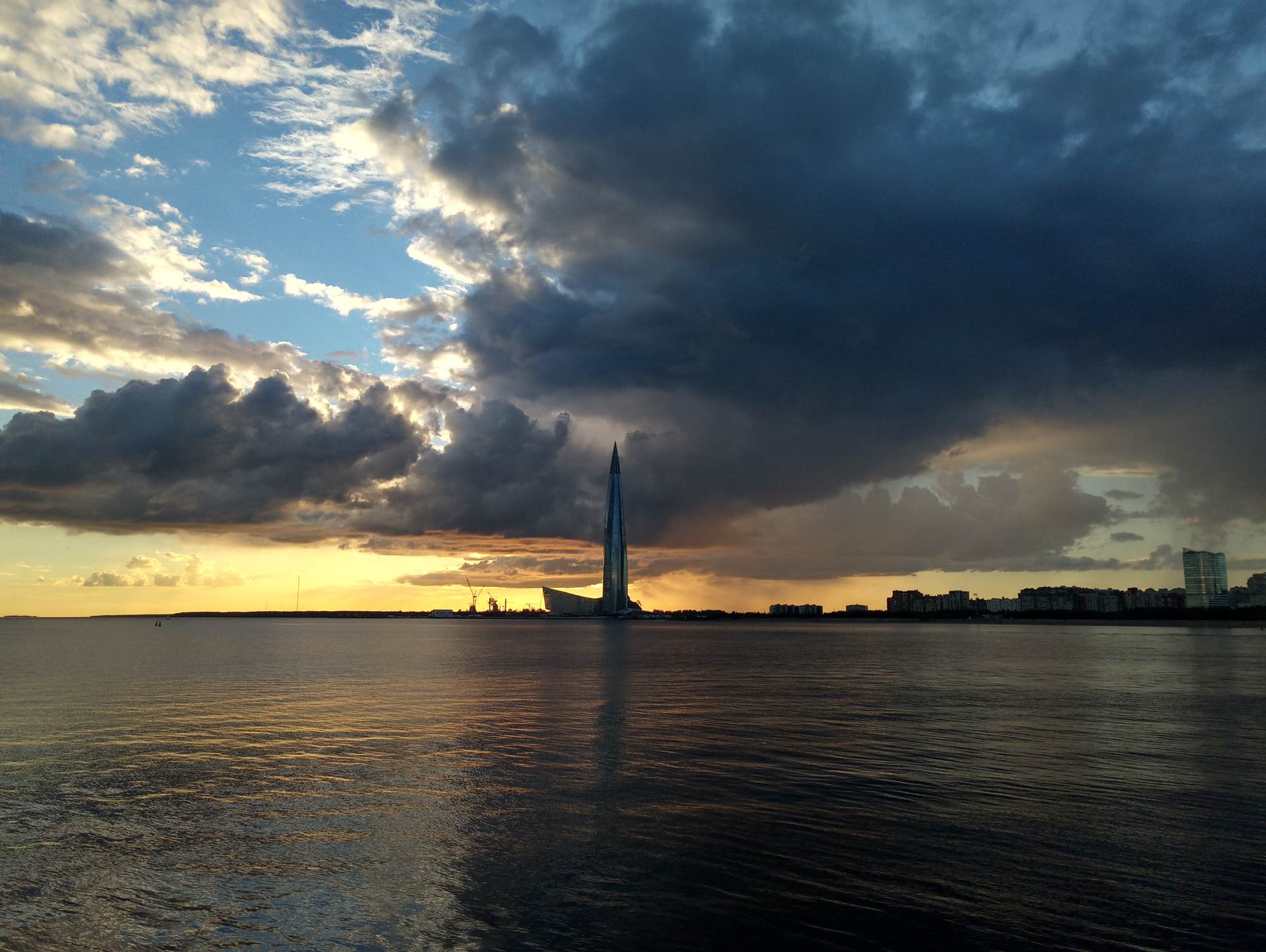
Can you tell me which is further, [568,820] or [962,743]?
[962,743]

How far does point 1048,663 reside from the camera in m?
100

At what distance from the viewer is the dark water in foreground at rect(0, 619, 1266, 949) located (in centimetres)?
1645

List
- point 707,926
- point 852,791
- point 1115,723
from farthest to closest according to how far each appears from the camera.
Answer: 1. point 1115,723
2. point 852,791
3. point 707,926

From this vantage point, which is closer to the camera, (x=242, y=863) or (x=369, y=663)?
(x=242, y=863)

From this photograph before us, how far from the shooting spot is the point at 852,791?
89.9 feet

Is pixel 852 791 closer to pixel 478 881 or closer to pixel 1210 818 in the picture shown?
pixel 1210 818

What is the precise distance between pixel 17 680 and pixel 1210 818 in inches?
3529

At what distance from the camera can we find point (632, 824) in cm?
2345

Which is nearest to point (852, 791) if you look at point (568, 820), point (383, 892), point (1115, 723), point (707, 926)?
point (568, 820)

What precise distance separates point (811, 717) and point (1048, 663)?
68.2m

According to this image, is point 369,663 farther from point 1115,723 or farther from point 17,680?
point 1115,723

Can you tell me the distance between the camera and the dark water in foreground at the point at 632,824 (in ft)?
54.0

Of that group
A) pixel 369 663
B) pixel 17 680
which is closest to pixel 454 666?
pixel 369 663

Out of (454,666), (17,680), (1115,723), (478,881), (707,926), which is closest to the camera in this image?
(707,926)
